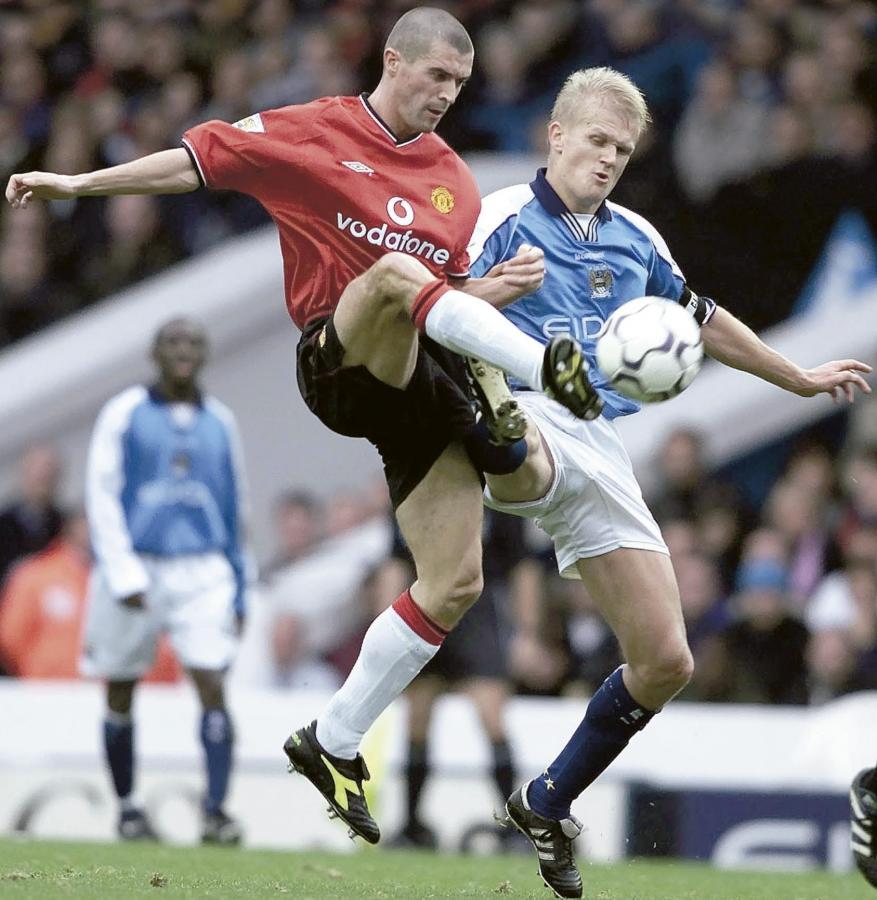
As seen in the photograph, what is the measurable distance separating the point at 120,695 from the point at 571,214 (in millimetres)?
3854

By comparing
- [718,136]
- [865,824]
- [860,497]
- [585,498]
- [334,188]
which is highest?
[718,136]

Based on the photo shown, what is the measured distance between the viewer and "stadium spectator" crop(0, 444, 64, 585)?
11.5 m

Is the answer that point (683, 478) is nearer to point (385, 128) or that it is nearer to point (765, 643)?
point (765, 643)

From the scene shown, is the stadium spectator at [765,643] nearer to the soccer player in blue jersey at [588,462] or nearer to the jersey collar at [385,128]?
the soccer player in blue jersey at [588,462]

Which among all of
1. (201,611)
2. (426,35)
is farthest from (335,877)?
(426,35)

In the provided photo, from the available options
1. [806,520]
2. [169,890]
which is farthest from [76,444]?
[169,890]

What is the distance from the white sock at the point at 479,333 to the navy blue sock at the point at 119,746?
4053 mm

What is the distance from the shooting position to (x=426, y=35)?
5969 millimetres

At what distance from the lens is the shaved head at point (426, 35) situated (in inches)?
235

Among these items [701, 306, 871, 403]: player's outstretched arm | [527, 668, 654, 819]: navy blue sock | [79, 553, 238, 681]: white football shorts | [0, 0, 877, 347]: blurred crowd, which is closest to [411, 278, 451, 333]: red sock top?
[701, 306, 871, 403]: player's outstretched arm

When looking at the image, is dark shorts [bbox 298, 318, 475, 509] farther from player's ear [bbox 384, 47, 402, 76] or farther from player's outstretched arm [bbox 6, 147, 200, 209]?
player's ear [bbox 384, 47, 402, 76]

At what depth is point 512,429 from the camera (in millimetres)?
5660

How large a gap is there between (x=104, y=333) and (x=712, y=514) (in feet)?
13.6

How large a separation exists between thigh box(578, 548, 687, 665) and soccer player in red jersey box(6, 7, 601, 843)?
0.41 meters
